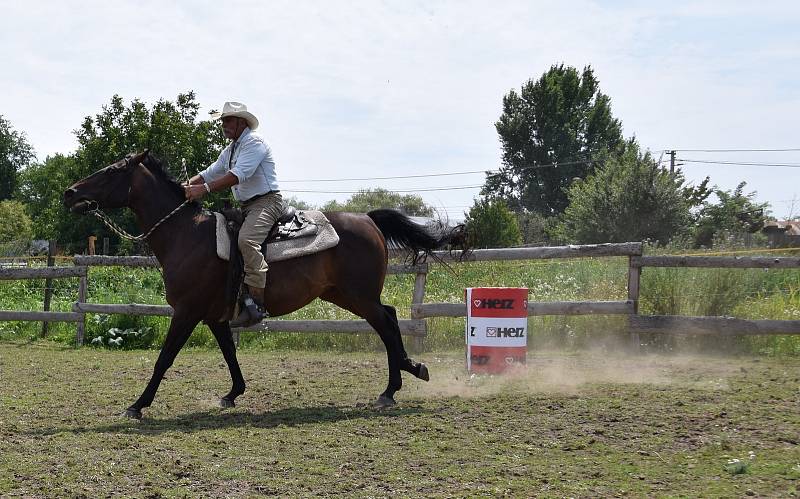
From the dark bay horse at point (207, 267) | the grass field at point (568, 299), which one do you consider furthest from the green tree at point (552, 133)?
the dark bay horse at point (207, 267)

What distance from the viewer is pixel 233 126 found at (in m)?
7.27

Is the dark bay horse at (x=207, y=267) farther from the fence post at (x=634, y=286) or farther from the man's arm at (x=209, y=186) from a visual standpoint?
the fence post at (x=634, y=286)

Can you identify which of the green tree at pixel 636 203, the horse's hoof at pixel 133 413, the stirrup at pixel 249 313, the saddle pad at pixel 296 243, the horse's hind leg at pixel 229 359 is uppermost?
the green tree at pixel 636 203

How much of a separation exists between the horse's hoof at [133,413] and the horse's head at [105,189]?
184 centimetres

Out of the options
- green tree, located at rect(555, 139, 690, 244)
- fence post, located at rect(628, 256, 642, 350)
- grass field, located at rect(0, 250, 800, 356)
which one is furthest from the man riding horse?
green tree, located at rect(555, 139, 690, 244)

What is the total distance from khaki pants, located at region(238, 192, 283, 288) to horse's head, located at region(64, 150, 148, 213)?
108 centimetres

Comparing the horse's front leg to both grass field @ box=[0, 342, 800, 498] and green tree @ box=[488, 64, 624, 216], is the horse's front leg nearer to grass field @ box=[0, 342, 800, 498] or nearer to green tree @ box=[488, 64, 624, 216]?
grass field @ box=[0, 342, 800, 498]

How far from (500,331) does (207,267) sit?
343cm

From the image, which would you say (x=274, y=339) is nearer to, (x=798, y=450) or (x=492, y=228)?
(x=798, y=450)

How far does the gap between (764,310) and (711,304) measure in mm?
804

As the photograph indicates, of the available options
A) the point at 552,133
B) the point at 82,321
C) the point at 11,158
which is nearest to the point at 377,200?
the point at 552,133

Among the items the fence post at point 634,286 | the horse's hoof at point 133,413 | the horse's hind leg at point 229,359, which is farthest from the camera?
the fence post at point 634,286

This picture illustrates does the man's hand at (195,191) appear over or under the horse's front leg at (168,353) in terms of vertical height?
over

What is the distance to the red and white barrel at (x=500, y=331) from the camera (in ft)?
28.7
